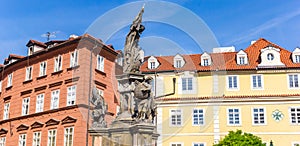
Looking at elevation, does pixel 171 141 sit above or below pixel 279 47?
below

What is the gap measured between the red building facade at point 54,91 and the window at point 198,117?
280 inches

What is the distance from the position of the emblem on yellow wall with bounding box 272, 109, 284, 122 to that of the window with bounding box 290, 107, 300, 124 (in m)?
0.67

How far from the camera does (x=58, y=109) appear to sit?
25.7 m

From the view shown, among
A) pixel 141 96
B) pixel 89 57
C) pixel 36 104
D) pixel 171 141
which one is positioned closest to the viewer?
pixel 141 96

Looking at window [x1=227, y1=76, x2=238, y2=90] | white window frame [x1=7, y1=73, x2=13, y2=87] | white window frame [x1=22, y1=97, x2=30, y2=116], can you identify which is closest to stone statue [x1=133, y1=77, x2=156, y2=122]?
white window frame [x1=22, y1=97, x2=30, y2=116]

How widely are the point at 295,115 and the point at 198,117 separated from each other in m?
6.69

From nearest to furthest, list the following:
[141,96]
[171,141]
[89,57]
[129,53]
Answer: [141,96] < [129,53] < [89,57] < [171,141]

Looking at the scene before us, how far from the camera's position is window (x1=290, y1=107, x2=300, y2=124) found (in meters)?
28.2

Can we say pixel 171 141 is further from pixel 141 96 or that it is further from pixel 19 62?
pixel 141 96

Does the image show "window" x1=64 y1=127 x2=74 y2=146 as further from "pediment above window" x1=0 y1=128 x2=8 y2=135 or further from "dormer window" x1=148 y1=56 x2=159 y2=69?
"dormer window" x1=148 y1=56 x2=159 y2=69

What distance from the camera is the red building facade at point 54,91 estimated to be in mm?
24625

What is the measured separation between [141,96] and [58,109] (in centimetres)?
1698

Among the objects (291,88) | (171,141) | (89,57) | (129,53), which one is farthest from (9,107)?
(129,53)

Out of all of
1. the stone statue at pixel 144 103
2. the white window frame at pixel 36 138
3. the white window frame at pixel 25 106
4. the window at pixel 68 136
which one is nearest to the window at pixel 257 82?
the window at pixel 68 136
